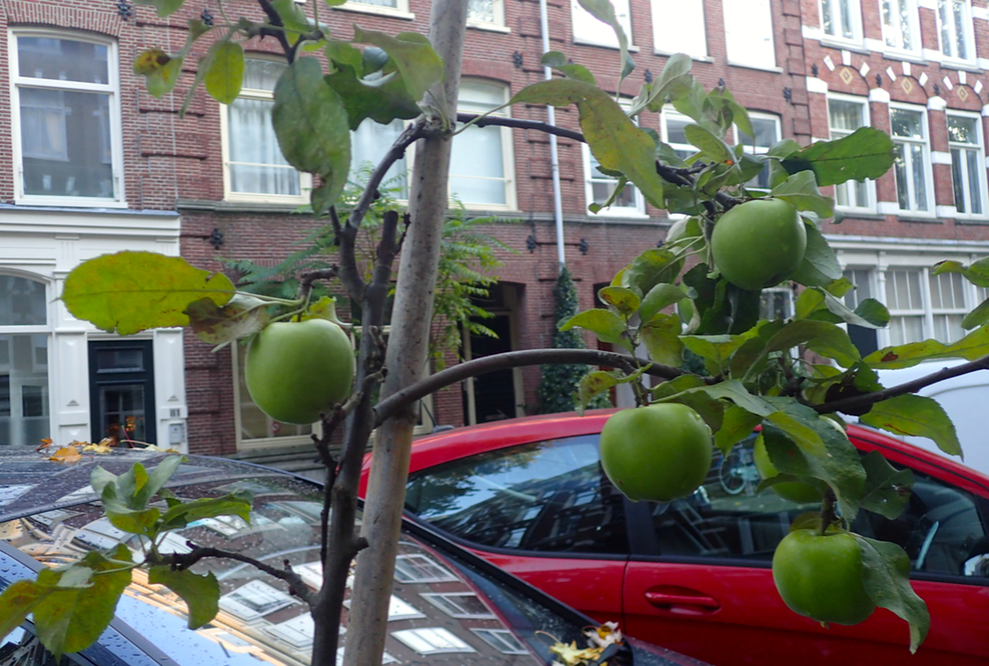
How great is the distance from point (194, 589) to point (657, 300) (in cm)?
45

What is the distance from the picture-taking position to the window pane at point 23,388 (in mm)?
8812

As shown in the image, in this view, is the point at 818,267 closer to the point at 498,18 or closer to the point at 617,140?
the point at 617,140

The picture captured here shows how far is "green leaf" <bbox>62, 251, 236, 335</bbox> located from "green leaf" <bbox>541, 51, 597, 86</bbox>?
0.45 meters

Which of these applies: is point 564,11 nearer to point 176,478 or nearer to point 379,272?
point 176,478

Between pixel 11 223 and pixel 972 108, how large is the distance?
16.5m

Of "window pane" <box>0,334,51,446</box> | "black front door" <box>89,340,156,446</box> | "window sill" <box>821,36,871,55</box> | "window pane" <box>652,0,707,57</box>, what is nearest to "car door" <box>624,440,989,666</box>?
"black front door" <box>89,340,156,446</box>

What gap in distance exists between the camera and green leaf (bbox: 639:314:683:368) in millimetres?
699

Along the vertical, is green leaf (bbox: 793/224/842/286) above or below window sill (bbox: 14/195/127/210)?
below

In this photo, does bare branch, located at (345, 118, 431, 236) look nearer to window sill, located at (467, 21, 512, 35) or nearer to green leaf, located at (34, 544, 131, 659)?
green leaf, located at (34, 544, 131, 659)

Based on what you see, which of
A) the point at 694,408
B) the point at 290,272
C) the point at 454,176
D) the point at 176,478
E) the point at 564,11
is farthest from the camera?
the point at 564,11

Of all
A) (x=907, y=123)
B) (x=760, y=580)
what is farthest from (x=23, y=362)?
(x=907, y=123)

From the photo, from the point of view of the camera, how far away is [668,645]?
2910 millimetres

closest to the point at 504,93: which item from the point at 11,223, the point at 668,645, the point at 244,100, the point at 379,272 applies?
the point at 244,100

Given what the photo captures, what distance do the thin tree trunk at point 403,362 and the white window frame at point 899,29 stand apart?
16.5 meters
